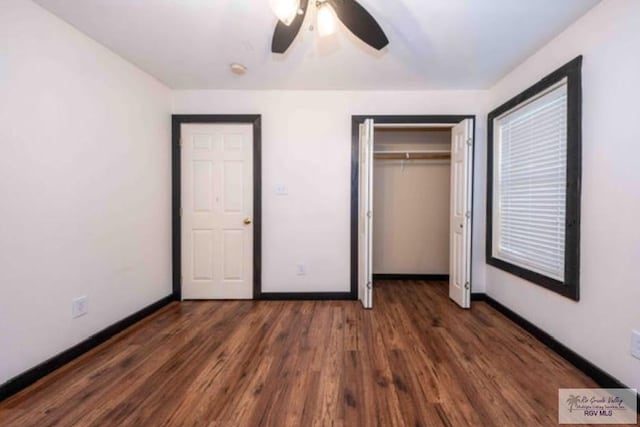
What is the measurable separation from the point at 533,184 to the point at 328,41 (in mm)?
2092

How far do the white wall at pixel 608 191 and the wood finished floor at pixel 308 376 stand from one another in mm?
291

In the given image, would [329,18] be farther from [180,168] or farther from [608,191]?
[180,168]

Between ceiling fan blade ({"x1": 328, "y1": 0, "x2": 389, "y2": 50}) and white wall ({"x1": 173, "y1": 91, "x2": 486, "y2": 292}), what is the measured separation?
1546 mm

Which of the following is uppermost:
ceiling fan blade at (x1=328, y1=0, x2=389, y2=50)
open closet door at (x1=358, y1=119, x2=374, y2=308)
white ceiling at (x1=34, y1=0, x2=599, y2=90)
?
white ceiling at (x1=34, y1=0, x2=599, y2=90)

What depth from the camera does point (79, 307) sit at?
7.02 feet

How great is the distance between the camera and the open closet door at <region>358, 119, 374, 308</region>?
9.53 ft

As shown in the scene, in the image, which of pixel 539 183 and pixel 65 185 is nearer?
pixel 65 185

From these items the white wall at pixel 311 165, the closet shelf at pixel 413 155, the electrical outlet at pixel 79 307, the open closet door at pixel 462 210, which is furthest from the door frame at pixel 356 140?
the electrical outlet at pixel 79 307

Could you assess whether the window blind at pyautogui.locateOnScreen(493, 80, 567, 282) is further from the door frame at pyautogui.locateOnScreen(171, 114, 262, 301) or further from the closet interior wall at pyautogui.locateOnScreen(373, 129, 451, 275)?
the door frame at pyautogui.locateOnScreen(171, 114, 262, 301)

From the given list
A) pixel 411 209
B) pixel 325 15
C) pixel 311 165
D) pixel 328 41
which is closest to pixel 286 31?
pixel 325 15

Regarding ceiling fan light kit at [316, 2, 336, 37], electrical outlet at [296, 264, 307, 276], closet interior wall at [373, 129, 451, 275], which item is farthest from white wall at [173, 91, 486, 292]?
ceiling fan light kit at [316, 2, 336, 37]

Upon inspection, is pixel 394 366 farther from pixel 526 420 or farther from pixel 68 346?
pixel 68 346

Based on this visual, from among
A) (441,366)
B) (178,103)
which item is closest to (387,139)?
(178,103)

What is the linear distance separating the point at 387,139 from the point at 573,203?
95.0 inches
